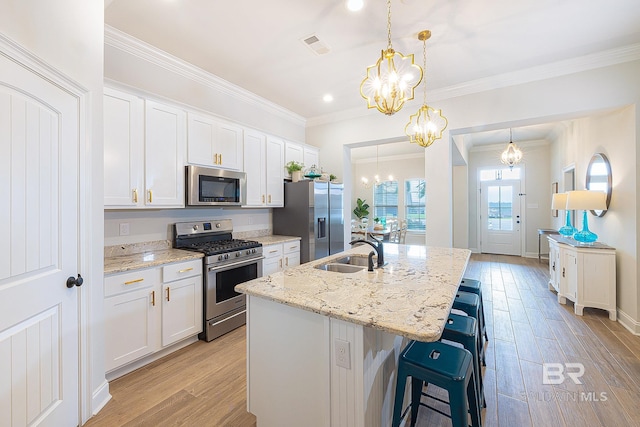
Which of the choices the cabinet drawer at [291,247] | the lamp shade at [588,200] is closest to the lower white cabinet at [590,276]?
the lamp shade at [588,200]

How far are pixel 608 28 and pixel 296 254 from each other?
13.2 feet

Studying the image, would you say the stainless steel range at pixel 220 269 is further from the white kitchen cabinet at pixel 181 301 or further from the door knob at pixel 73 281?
the door knob at pixel 73 281

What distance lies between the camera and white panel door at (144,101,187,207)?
8.46 feet

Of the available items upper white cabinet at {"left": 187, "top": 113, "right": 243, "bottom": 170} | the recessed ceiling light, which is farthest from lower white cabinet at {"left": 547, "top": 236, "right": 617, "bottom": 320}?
upper white cabinet at {"left": 187, "top": 113, "right": 243, "bottom": 170}

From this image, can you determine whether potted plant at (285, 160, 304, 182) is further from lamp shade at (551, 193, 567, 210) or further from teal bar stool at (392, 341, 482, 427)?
lamp shade at (551, 193, 567, 210)

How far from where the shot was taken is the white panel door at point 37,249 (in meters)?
1.28

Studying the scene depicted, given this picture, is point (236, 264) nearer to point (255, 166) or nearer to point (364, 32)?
point (255, 166)

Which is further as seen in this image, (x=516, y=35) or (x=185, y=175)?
(x=185, y=175)

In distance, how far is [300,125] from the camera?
5.04m

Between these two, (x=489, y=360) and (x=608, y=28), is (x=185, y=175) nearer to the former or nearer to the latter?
(x=489, y=360)

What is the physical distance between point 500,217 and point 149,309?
808cm

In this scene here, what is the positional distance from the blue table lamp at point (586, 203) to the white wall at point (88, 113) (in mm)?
4986

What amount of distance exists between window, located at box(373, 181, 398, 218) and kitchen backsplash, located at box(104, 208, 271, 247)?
20.1ft

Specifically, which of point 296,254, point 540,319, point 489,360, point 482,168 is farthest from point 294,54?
point 482,168
